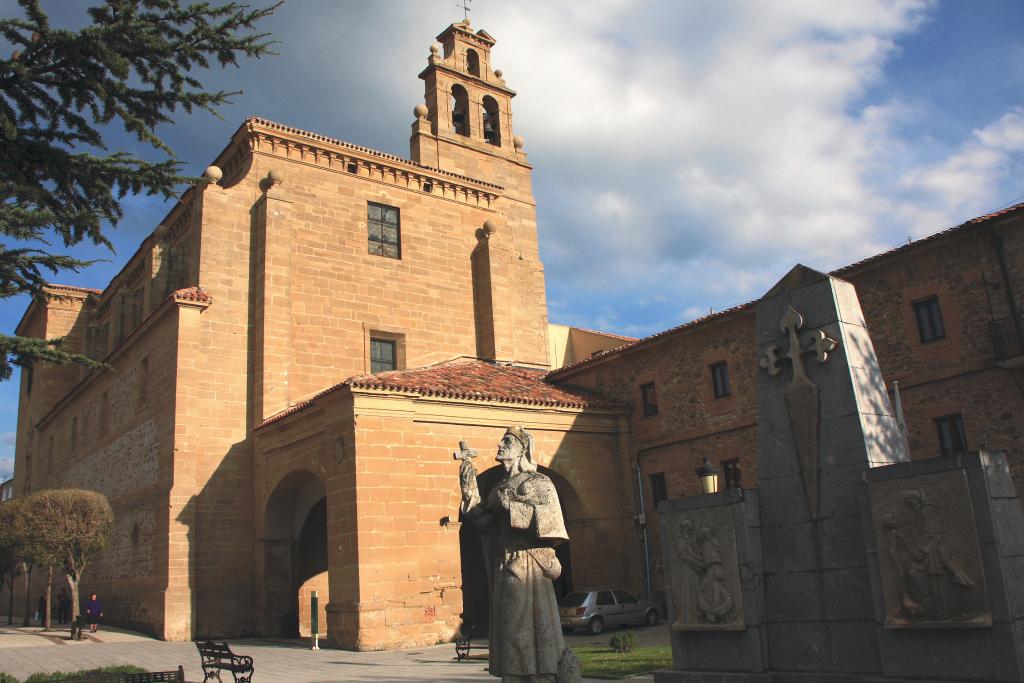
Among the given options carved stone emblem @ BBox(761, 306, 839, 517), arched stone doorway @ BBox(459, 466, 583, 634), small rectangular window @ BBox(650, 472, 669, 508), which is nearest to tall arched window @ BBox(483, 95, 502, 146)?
arched stone doorway @ BBox(459, 466, 583, 634)

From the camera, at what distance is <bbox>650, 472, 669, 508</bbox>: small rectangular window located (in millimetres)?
21031

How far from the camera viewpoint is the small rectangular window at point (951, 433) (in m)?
15.6

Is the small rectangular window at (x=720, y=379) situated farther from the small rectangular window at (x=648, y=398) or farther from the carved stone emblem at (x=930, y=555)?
the carved stone emblem at (x=930, y=555)

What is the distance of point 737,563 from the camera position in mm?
7207

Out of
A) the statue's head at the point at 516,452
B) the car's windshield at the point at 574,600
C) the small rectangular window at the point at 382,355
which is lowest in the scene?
the car's windshield at the point at 574,600

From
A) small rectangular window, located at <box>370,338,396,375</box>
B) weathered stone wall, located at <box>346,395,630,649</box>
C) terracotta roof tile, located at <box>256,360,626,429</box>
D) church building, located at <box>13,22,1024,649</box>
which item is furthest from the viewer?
small rectangular window, located at <box>370,338,396,375</box>

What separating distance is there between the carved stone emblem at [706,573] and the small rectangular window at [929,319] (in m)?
10.9

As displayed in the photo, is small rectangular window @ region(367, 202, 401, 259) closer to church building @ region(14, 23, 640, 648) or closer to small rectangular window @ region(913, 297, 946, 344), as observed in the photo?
church building @ region(14, 23, 640, 648)

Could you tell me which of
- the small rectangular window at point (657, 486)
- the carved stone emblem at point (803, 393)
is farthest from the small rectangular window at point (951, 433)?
the carved stone emblem at point (803, 393)

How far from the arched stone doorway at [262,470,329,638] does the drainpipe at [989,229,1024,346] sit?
48.9 feet

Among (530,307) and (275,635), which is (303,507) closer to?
(275,635)

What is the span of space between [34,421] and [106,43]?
32.0 metres

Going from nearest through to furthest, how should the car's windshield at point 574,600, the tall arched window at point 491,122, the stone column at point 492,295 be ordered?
the car's windshield at point 574,600, the stone column at point 492,295, the tall arched window at point 491,122

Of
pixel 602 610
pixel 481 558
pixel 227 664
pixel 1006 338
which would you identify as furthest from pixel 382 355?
pixel 1006 338
